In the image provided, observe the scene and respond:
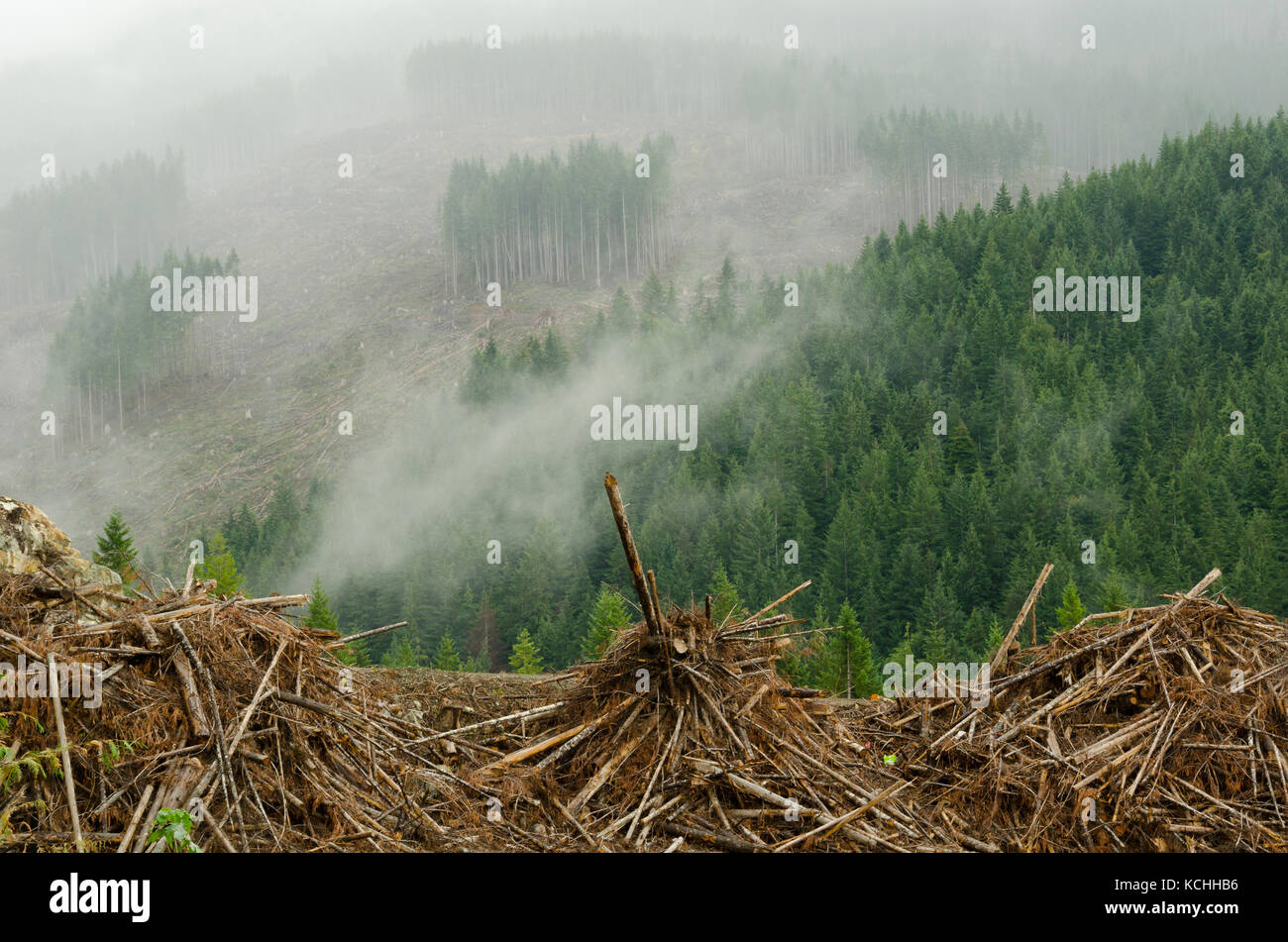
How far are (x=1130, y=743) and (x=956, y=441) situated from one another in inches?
3233

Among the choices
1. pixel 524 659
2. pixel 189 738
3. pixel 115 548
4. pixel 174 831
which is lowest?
pixel 524 659

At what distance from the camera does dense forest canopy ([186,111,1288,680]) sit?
69938 millimetres

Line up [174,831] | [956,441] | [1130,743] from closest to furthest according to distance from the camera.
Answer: [174,831]
[1130,743]
[956,441]

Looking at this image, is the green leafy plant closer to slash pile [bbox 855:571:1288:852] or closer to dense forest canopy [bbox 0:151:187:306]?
slash pile [bbox 855:571:1288:852]

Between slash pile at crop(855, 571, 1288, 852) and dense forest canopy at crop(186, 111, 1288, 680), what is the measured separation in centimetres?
3533

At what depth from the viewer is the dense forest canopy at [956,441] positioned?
69938 mm

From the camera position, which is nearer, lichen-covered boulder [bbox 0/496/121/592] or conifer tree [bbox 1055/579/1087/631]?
lichen-covered boulder [bbox 0/496/121/592]

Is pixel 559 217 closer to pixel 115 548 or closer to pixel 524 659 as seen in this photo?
pixel 115 548

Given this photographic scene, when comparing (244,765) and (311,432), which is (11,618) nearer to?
(244,765)

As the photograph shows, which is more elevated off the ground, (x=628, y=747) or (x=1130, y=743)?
(x=628, y=747)

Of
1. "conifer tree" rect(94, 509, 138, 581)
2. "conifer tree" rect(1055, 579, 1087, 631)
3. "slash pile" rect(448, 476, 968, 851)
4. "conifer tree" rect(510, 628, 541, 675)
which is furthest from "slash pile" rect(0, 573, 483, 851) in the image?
"conifer tree" rect(1055, 579, 1087, 631)

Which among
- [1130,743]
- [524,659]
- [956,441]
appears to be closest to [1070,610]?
[524,659]

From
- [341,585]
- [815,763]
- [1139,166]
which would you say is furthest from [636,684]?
[1139,166]

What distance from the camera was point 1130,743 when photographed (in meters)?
9.91
